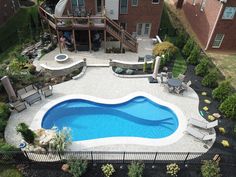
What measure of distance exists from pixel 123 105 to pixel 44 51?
12.1 meters

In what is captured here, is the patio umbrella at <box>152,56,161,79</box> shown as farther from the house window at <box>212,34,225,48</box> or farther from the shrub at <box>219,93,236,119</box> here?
the house window at <box>212,34,225,48</box>

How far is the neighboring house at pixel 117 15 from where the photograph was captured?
23109 mm

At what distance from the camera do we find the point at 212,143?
1519 cm

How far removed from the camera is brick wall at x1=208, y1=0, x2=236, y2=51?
2411 cm

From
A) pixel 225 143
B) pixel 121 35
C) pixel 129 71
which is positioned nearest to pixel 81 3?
pixel 121 35

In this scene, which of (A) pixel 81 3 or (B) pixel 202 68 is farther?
(A) pixel 81 3

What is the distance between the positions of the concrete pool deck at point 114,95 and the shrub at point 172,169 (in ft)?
4.77

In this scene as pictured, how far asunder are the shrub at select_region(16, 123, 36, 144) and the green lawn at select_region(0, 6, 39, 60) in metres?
13.7

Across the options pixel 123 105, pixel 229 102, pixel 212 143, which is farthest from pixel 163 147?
pixel 229 102

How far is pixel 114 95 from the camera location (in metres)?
19.1

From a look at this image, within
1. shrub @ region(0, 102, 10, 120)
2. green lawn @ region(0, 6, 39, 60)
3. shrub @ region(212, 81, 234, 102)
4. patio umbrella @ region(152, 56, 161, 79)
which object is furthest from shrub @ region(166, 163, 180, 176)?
green lawn @ region(0, 6, 39, 60)

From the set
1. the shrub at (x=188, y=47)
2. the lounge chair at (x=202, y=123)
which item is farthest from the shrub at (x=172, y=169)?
the shrub at (x=188, y=47)

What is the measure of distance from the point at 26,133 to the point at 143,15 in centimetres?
1989

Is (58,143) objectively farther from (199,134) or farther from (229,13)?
A: (229,13)
